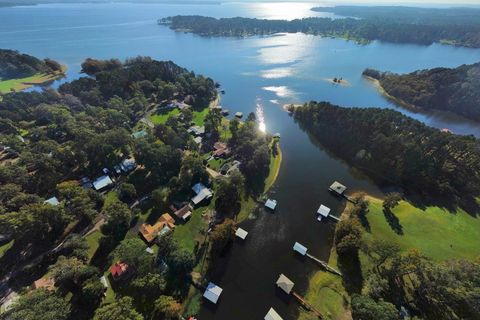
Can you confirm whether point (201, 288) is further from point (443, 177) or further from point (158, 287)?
point (443, 177)

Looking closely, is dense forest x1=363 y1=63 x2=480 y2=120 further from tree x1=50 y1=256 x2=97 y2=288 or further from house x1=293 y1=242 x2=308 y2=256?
tree x1=50 y1=256 x2=97 y2=288

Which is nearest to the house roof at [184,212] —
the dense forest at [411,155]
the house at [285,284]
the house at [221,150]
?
the house at [221,150]

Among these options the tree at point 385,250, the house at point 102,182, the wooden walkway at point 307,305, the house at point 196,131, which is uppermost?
Result: the tree at point 385,250

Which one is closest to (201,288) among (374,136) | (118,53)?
(374,136)

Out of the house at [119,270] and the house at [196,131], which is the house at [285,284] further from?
the house at [196,131]

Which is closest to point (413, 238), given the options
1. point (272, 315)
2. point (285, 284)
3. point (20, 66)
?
point (285, 284)
